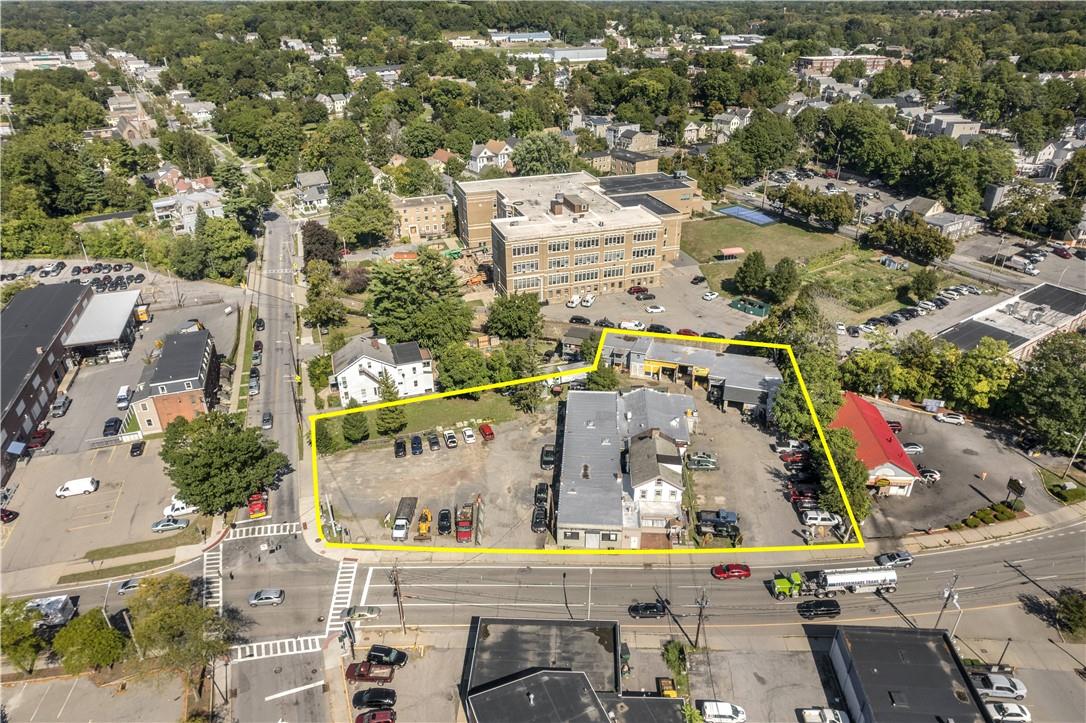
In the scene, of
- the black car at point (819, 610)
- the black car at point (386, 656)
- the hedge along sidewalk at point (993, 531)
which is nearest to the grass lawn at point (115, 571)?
the black car at point (386, 656)

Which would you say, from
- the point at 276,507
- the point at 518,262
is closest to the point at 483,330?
the point at 518,262

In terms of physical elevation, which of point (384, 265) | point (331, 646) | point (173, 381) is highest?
point (384, 265)

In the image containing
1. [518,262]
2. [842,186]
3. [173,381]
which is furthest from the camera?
[842,186]

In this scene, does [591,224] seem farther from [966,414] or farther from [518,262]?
[966,414]

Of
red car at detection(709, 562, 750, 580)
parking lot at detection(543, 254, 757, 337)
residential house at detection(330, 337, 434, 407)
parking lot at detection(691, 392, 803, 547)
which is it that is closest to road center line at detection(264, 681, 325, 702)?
red car at detection(709, 562, 750, 580)

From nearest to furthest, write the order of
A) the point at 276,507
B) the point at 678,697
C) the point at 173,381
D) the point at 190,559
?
1. the point at 678,697
2. the point at 190,559
3. the point at 276,507
4. the point at 173,381

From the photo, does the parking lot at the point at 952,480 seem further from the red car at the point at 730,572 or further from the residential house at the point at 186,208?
the residential house at the point at 186,208

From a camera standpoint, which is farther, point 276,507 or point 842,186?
point 842,186
